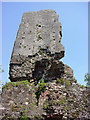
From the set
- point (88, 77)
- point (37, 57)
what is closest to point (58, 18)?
point (37, 57)

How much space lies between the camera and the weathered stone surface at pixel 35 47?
19.8 ft

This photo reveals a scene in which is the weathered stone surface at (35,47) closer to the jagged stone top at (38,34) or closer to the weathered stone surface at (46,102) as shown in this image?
the jagged stone top at (38,34)

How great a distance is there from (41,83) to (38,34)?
2383 millimetres

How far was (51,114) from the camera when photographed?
4.87m

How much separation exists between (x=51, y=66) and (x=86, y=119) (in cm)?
229

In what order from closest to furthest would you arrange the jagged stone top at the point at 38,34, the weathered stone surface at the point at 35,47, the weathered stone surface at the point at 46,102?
the weathered stone surface at the point at 46,102 < the weathered stone surface at the point at 35,47 < the jagged stone top at the point at 38,34

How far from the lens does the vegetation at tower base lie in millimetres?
4926

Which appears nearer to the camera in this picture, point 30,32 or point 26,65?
point 26,65

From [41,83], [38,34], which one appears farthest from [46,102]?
[38,34]

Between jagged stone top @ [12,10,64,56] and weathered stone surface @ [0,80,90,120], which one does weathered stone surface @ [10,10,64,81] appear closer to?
jagged stone top @ [12,10,64,56]

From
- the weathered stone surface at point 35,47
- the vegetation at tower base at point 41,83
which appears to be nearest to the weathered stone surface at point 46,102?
the vegetation at tower base at point 41,83

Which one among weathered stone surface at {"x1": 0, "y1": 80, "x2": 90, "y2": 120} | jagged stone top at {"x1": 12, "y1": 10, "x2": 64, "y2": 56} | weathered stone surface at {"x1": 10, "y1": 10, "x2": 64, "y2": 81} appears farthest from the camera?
jagged stone top at {"x1": 12, "y1": 10, "x2": 64, "y2": 56}

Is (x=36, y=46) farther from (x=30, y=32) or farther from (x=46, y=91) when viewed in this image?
(x=46, y=91)

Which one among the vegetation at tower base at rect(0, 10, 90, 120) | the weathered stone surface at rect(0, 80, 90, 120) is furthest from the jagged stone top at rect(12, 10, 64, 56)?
the weathered stone surface at rect(0, 80, 90, 120)
